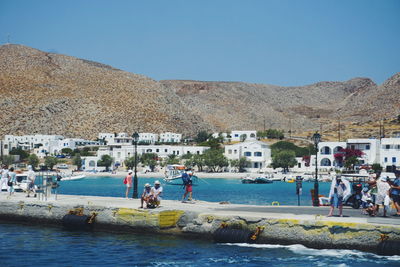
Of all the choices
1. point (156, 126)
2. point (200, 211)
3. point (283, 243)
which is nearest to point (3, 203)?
point (200, 211)

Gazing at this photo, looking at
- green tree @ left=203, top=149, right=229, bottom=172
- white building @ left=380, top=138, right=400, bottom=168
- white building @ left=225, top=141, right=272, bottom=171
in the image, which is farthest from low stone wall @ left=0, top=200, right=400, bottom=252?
white building @ left=225, top=141, right=272, bottom=171

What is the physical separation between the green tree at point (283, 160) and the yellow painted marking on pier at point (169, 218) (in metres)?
81.1

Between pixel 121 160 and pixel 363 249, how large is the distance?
102438 mm

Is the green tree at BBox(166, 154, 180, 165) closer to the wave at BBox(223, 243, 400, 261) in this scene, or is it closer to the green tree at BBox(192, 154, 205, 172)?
the green tree at BBox(192, 154, 205, 172)

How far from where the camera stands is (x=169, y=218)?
Result: 21.1 meters

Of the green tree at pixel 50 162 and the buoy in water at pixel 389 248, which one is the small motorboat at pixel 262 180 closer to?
the green tree at pixel 50 162

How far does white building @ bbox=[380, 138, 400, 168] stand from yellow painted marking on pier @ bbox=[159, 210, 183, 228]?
7095 centimetres

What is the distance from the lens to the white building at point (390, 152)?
86.6 meters

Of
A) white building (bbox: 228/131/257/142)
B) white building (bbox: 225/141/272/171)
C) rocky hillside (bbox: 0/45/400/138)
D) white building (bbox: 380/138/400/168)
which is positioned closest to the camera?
white building (bbox: 380/138/400/168)

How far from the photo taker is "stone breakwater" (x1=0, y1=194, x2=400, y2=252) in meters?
17.6

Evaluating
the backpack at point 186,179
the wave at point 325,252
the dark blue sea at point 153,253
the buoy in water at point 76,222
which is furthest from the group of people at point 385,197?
the buoy in water at point 76,222

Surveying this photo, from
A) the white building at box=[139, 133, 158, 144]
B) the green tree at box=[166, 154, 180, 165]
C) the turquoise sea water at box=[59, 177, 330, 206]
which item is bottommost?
the turquoise sea water at box=[59, 177, 330, 206]

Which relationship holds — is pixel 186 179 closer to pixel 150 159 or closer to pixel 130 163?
pixel 130 163

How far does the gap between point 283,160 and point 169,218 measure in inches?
3211
